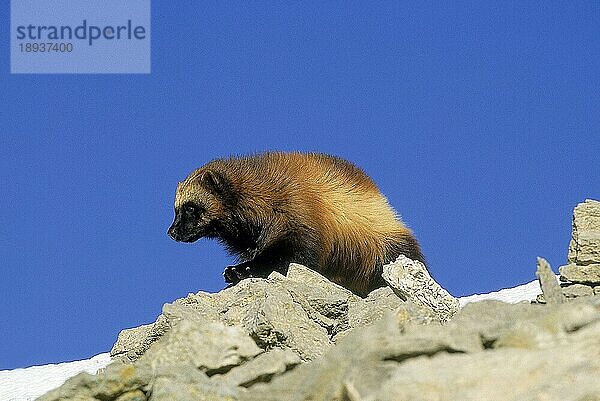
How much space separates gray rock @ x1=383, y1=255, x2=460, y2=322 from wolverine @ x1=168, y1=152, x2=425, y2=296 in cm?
307

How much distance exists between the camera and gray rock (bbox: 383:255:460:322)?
6.40 meters

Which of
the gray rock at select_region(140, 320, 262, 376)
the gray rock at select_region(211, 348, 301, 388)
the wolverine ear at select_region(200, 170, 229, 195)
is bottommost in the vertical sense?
the gray rock at select_region(211, 348, 301, 388)

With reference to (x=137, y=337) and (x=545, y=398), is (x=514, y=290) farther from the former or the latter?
(x=545, y=398)

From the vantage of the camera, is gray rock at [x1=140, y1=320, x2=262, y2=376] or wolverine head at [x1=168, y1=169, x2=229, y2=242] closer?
gray rock at [x1=140, y1=320, x2=262, y2=376]

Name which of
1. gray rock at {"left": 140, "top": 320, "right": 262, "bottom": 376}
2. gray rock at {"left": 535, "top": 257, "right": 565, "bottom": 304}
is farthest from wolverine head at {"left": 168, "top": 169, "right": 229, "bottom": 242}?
gray rock at {"left": 535, "top": 257, "right": 565, "bottom": 304}

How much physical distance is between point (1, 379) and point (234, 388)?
10829 millimetres

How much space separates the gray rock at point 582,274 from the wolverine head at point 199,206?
4.39 m

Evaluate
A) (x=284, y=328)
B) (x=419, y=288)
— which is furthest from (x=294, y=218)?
(x=284, y=328)

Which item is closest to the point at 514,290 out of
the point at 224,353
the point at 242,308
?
the point at 242,308

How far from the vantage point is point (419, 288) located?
21.6 feet

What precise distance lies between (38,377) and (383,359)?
432 inches

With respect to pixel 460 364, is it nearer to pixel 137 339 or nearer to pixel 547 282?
pixel 547 282

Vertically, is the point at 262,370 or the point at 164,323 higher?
the point at 164,323

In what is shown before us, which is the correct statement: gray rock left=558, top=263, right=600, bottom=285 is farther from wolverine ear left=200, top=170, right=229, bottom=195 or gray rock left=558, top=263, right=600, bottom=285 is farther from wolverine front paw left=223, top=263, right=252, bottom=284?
wolverine ear left=200, top=170, right=229, bottom=195
